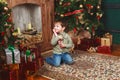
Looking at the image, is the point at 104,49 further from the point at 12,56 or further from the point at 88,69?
the point at 12,56

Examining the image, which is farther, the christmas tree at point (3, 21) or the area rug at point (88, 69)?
the area rug at point (88, 69)

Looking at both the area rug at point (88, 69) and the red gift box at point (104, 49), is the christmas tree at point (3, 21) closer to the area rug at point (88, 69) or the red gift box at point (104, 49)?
the area rug at point (88, 69)

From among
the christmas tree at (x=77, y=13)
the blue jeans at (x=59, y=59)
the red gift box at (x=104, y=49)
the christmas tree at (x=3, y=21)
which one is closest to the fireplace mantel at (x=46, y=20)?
the christmas tree at (x=77, y=13)

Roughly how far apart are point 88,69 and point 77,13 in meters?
1.23

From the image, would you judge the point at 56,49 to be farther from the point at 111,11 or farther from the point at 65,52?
the point at 111,11

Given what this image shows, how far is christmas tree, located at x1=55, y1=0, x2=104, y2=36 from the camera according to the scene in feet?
12.7

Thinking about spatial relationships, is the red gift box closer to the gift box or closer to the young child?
the young child

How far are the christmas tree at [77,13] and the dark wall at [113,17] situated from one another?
526mm

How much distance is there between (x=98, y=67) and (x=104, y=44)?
3.40ft

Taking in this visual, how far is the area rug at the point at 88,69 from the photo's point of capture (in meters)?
2.79

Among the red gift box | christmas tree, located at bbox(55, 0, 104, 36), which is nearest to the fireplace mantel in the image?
christmas tree, located at bbox(55, 0, 104, 36)

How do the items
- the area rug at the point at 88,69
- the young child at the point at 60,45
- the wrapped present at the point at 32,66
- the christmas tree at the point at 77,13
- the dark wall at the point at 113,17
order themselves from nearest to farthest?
the area rug at the point at 88,69 < the wrapped present at the point at 32,66 < the young child at the point at 60,45 < the christmas tree at the point at 77,13 < the dark wall at the point at 113,17

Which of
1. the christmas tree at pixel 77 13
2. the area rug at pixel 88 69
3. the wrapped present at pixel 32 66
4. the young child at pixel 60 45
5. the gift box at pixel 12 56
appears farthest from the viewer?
the christmas tree at pixel 77 13

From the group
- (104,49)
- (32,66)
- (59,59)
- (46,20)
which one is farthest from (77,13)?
(32,66)
